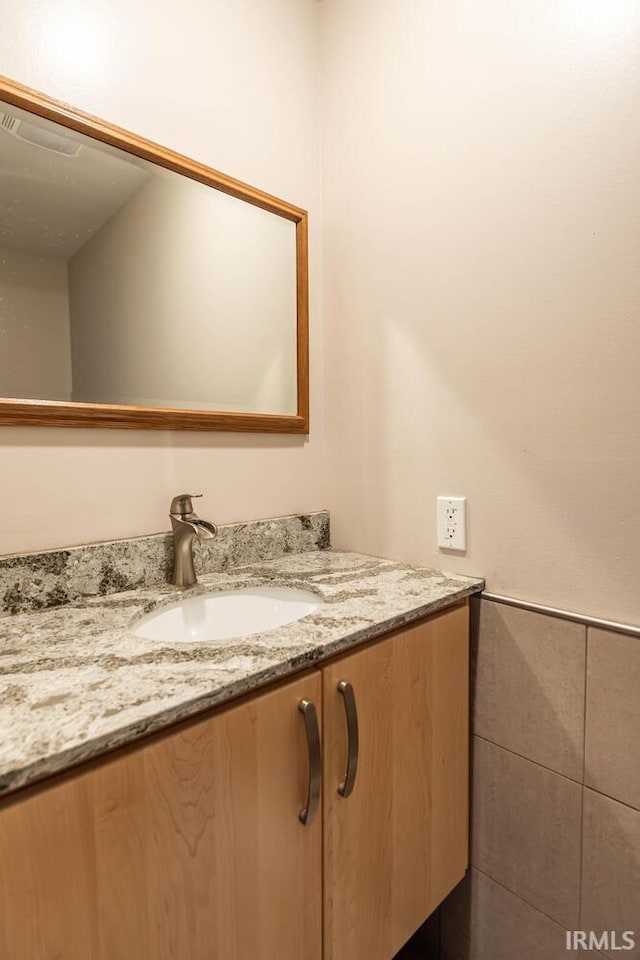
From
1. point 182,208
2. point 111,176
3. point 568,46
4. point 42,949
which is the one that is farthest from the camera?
point 182,208

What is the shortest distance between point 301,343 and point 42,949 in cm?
112

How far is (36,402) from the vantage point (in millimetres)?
814

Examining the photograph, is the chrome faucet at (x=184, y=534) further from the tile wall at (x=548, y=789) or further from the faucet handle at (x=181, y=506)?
the tile wall at (x=548, y=789)

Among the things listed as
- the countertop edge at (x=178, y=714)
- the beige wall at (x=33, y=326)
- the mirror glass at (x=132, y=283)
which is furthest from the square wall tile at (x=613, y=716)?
the beige wall at (x=33, y=326)

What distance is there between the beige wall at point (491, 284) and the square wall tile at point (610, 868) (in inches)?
12.9

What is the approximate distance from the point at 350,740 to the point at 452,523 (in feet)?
1.56

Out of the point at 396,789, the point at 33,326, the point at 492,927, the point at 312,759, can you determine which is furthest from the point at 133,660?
the point at 492,927

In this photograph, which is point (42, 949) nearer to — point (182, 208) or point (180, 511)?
point (180, 511)

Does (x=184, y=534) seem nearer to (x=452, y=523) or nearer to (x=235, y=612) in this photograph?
(x=235, y=612)

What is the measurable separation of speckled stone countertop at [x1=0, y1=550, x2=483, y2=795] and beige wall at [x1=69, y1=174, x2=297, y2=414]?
399mm

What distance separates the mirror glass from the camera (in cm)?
Result: 81

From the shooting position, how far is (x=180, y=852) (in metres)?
0.51

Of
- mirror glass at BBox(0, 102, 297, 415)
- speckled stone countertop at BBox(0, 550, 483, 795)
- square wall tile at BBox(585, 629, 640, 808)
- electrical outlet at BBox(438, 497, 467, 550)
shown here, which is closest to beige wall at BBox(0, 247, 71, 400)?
mirror glass at BBox(0, 102, 297, 415)

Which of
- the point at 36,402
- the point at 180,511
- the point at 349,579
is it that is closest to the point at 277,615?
the point at 349,579
